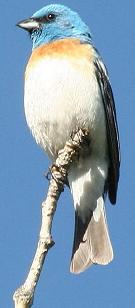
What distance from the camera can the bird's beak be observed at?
783 centimetres

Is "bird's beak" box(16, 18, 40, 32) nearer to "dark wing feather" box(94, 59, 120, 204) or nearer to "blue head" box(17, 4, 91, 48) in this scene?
"blue head" box(17, 4, 91, 48)

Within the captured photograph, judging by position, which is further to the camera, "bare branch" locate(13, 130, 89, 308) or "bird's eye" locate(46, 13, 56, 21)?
"bird's eye" locate(46, 13, 56, 21)

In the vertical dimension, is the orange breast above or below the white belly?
above

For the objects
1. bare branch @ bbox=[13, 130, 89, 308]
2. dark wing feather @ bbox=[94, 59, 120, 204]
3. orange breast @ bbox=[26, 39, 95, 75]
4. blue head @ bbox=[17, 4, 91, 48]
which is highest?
blue head @ bbox=[17, 4, 91, 48]

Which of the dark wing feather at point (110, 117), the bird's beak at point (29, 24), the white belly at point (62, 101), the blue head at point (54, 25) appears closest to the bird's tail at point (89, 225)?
the dark wing feather at point (110, 117)

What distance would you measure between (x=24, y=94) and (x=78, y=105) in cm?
70

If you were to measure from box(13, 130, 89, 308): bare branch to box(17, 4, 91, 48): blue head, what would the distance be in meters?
1.87

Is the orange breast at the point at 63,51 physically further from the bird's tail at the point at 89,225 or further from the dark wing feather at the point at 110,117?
the bird's tail at the point at 89,225

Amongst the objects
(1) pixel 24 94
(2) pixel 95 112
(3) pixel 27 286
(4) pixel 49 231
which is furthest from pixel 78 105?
(3) pixel 27 286

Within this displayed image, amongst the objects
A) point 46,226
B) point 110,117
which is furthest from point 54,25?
point 46,226

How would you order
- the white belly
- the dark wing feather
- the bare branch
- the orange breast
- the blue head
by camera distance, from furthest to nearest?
the blue head
the dark wing feather
the orange breast
the white belly
the bare branch

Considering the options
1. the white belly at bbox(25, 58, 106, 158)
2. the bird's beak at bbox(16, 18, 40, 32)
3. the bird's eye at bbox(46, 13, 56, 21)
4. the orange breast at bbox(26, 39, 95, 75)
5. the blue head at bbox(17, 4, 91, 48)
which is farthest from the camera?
the bird's eye at bbox(46, 13, 56, 21)

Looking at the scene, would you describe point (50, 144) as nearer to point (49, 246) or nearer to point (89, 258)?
point (89, 258)

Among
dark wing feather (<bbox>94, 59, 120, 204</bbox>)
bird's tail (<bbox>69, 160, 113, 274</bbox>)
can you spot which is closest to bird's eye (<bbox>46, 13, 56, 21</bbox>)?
dark wing feather (<bbox>94, 59, 120, 204</bbox>)
